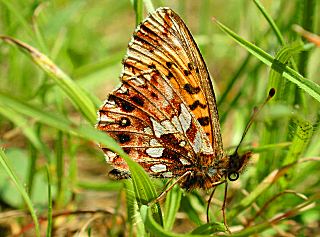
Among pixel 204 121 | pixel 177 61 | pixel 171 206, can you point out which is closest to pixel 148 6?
pixel 177 61

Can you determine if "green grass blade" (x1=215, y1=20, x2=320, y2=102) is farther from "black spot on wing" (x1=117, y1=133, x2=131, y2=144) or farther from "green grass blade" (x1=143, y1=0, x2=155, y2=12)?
"black spot on wing" (x1=117, y1=133, x2=131, y2=144)

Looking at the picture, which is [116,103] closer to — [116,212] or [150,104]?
[150,104]

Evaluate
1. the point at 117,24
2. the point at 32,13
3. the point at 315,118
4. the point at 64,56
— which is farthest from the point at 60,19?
the point at 117,24

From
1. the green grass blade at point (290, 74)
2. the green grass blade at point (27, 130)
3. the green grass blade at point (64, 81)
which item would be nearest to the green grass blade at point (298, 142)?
the green grass blade at point (290, 74)

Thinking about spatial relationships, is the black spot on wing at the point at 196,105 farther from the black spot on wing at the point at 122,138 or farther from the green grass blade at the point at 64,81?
the green grass blade at the point at 64,81

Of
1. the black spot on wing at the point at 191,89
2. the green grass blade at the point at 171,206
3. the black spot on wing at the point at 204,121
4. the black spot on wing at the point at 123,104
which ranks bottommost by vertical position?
the green grass blade at the point at 171,206

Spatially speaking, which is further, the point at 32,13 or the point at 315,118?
the point at 32,13

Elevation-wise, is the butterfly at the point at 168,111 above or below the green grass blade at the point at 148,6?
below

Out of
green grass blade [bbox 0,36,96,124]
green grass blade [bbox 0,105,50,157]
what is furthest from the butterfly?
green grass blade [bbox 0,105,50,157]
